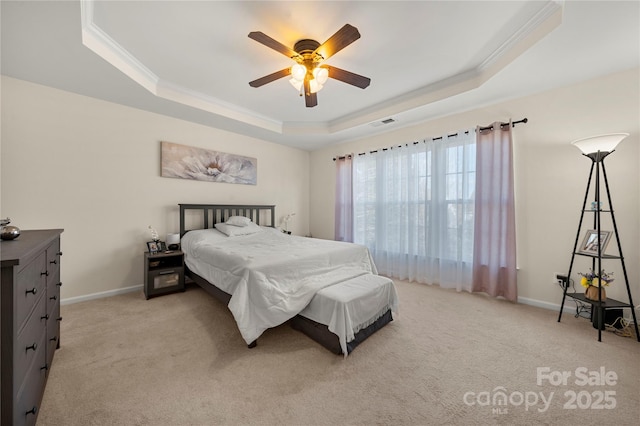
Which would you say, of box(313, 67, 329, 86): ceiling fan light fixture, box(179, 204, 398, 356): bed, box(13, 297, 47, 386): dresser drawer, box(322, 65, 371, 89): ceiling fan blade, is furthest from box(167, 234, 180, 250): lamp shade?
box(322, 65, 371, 89): ceiling fan blade

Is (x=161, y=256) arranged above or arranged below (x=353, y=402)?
above

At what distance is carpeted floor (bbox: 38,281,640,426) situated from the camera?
1346 millimetres

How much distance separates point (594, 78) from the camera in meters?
2.50

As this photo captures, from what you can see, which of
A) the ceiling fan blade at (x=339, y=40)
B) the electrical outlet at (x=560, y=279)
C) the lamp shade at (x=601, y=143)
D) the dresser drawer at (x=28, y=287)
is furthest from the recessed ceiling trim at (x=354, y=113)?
the electrical outlet at (x=560, y=279)

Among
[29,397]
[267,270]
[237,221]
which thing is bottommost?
[29,397]

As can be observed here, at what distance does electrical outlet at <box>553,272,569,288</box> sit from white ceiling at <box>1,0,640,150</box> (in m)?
2.15

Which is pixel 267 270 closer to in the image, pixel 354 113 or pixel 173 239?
pixel 173 239

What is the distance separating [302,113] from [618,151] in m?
3.80

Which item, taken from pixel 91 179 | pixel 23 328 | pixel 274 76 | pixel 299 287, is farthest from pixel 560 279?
pixel 91 179

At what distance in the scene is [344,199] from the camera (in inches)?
188

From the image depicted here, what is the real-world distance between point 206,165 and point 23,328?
3.25 m

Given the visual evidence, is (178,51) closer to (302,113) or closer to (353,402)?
(302,113)

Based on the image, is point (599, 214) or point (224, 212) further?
point (224, 212)

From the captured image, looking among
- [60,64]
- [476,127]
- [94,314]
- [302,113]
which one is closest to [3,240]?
[94,314]
